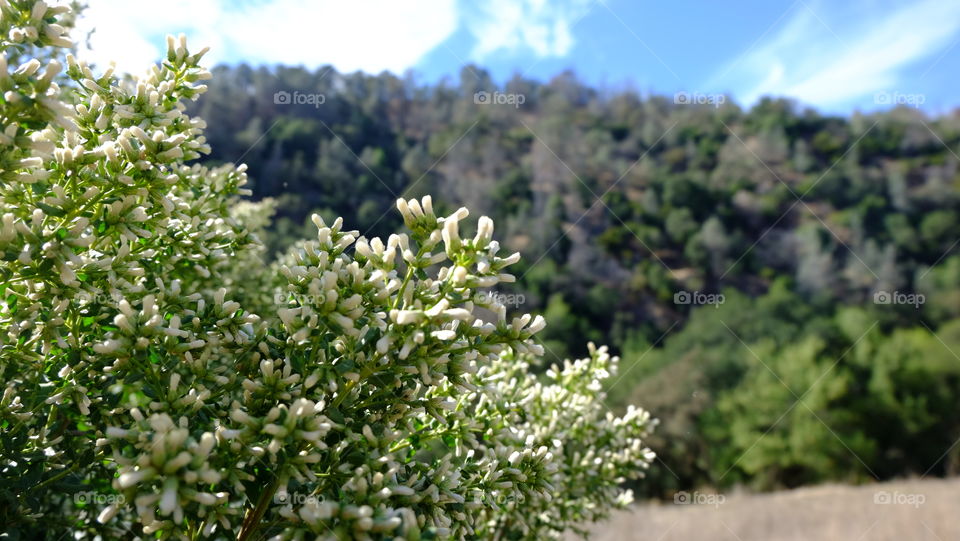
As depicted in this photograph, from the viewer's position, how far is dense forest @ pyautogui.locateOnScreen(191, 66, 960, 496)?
28.9 m

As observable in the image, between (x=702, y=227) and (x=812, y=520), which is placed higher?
(x=702, y=227)

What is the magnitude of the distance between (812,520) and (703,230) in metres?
31.8

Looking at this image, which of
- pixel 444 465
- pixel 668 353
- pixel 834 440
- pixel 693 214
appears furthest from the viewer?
pixel 693 214

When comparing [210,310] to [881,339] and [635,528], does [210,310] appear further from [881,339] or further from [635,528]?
[881,339]

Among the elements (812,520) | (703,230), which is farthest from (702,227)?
(812,520)

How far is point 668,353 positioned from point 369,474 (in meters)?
36.3

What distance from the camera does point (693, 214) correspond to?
49531 millimetres

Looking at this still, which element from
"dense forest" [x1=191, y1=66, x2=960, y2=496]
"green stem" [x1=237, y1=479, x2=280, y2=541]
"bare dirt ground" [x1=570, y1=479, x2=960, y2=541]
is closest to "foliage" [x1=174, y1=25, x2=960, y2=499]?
"dense forest" [x1=191, y1=66, x2=960, y2=496]

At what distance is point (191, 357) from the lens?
1899 mm

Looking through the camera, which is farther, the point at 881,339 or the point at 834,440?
the point at 881,339

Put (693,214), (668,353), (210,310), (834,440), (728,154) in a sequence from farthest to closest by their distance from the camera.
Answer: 1. (728,154)
2. (693,214)
3. (668,353)
4. (834,440)
5. (210,310)

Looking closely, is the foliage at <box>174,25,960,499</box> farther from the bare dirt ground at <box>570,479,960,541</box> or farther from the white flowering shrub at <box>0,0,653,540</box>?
the white flowering shrub at <box>0,0,653,540</box>

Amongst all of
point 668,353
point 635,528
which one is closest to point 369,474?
point 635,528

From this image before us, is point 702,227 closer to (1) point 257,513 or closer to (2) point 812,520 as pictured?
(2) point 812,520
